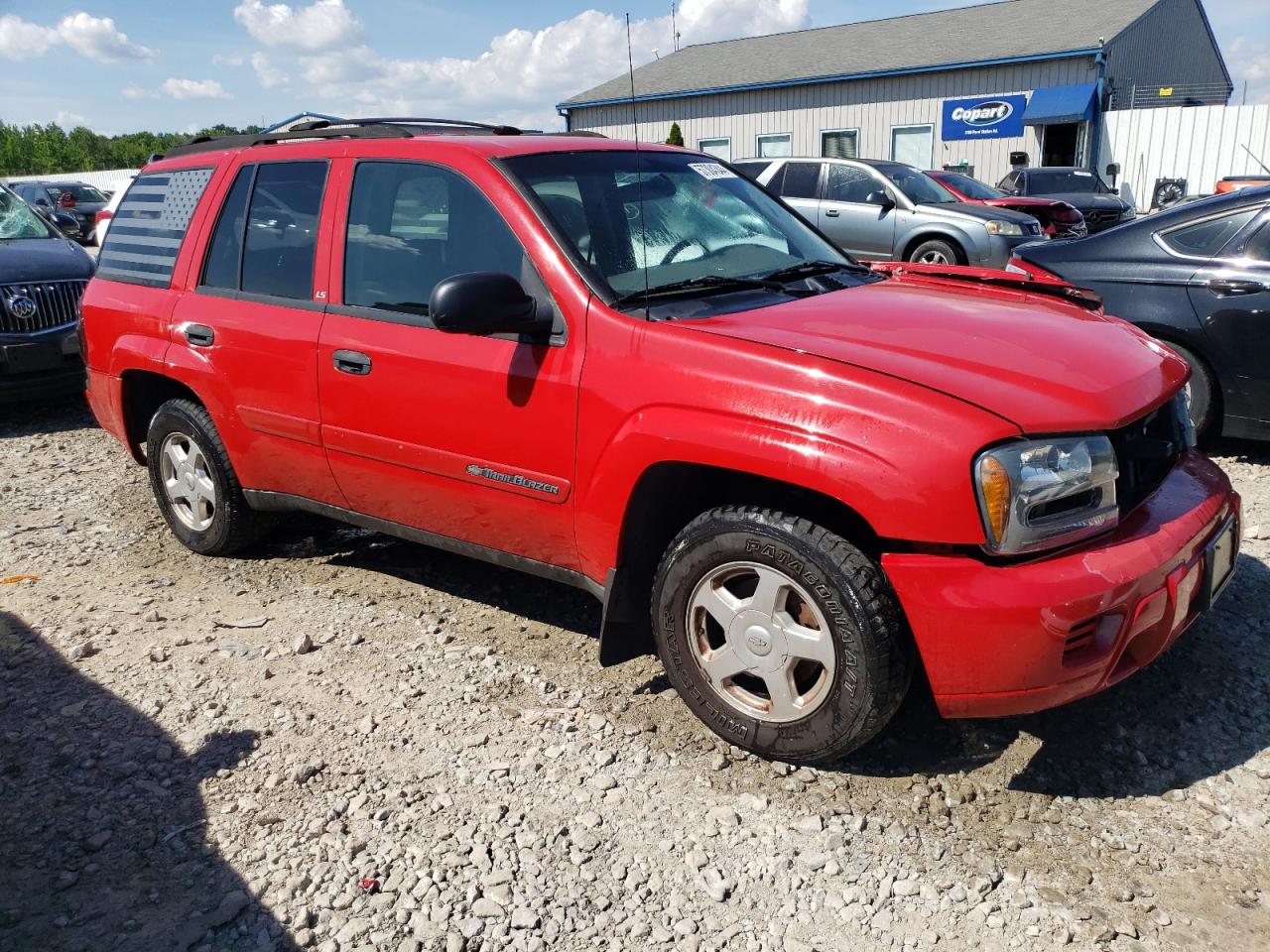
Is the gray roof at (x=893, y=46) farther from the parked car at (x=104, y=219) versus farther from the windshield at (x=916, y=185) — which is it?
the parked car at (x=104, y=219)

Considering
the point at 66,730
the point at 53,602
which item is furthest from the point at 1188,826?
the point at 53,602

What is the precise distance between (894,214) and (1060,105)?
16.3m

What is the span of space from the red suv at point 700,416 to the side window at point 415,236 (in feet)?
0.04

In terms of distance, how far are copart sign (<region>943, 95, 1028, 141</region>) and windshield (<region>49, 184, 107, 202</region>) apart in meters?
23.1

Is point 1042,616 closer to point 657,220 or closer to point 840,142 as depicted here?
point 657,220

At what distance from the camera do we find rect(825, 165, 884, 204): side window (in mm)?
12539

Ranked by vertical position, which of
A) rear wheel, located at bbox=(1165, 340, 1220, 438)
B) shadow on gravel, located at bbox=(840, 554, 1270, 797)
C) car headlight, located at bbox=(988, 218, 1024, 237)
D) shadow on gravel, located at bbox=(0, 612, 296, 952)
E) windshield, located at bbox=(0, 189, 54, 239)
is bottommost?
shadow on gravel, located at bbox=(840, 554, 1270, 797)

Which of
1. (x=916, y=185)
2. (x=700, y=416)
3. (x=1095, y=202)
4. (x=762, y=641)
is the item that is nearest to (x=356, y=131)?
(x=700, y=416)

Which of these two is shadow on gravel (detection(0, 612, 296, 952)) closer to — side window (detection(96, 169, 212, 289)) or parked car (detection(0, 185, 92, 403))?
side window (detection(96, 169, 212, 289))

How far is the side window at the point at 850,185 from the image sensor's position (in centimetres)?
1254

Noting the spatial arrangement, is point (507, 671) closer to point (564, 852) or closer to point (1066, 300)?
point (564, 852)

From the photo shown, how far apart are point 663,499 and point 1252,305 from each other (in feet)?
12.7

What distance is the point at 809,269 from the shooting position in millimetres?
3801

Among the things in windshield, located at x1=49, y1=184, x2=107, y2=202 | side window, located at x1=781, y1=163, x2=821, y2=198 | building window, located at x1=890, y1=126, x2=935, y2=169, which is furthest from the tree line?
side window, located at x1=781, y1=163, x2=821, y2=198
